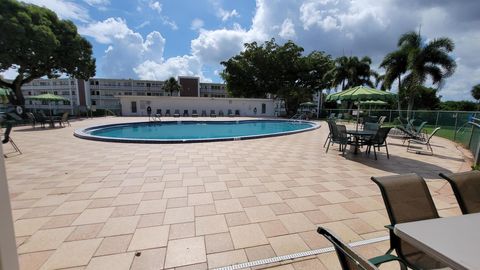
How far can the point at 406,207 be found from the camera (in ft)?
4.94

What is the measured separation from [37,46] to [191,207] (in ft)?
64.5

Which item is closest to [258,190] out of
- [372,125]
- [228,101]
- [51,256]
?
[51,256]

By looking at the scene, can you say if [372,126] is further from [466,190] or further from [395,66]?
[395,66]

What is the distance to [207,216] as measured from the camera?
103 inches

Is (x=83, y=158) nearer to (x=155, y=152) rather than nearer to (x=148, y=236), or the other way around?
(x=155, y=152)

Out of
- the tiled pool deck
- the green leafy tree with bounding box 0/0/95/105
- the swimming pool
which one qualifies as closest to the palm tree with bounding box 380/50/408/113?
the swimming pool

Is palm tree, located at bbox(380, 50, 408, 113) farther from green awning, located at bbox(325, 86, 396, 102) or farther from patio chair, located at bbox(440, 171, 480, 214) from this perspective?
patio chair, located at bbox(440, 171, 480, 214)

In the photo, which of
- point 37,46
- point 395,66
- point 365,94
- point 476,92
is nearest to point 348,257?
point 365,94

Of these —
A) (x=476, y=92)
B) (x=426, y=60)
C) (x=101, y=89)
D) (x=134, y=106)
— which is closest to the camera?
(x=426, y=60)

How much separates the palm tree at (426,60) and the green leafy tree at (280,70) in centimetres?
1087

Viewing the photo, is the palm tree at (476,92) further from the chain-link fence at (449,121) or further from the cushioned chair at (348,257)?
the cushioned chair at (348,257)

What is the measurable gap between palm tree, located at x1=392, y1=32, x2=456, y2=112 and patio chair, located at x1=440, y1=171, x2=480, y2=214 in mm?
14436

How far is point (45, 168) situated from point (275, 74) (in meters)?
25.0

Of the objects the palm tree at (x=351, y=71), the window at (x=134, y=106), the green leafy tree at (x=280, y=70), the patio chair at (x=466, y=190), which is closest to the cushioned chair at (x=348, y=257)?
the patio chair at (x=466, y=190)
